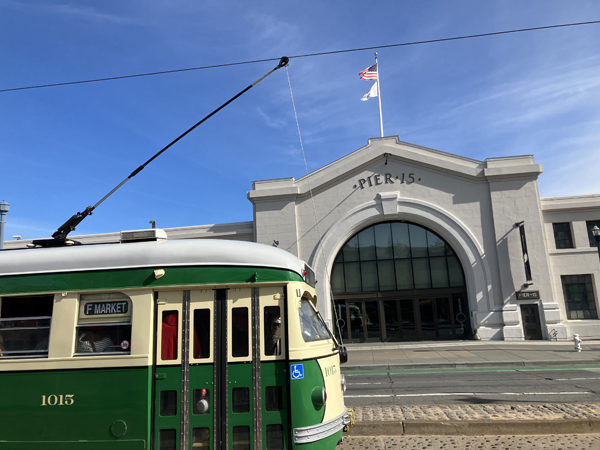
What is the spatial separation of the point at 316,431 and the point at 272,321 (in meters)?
1.33

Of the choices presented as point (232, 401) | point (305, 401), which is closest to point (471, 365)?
point (305, 401)

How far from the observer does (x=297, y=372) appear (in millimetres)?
5102

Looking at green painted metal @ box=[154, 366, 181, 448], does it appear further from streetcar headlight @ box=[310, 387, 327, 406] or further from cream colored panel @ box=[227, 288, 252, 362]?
streetcar headlight @ box=[310, 387, 327, 406]

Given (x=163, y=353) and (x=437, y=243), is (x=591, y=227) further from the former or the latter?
(x=163, y=353)

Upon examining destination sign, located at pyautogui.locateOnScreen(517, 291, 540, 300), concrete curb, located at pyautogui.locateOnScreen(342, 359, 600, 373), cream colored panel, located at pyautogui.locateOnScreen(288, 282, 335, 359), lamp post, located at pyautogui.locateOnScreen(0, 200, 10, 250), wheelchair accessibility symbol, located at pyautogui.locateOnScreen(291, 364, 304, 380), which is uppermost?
lamp post, located at pyautogui.locateOnScreen(0, 200, 10, 250)

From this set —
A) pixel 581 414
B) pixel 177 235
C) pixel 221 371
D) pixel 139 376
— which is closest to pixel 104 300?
pixel 139 376

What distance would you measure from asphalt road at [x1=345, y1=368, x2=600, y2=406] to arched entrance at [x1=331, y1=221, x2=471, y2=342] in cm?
1072

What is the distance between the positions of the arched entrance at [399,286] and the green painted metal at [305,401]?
65.6 ft

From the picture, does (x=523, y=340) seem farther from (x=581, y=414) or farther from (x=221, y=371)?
(x=221, y=371)

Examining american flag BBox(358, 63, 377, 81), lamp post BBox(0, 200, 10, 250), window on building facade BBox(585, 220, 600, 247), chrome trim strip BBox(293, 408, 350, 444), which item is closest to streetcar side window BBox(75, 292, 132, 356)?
chrome trim strip BBox(293, 408, 350, 444)

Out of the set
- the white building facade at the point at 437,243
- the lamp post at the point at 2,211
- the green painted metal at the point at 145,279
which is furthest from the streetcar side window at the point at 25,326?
the white building facade at the point at 437,243

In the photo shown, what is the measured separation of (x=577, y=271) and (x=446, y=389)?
16888 mm

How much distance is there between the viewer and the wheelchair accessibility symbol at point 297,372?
5.08 meters

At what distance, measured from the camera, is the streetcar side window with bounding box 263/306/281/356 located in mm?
5195
